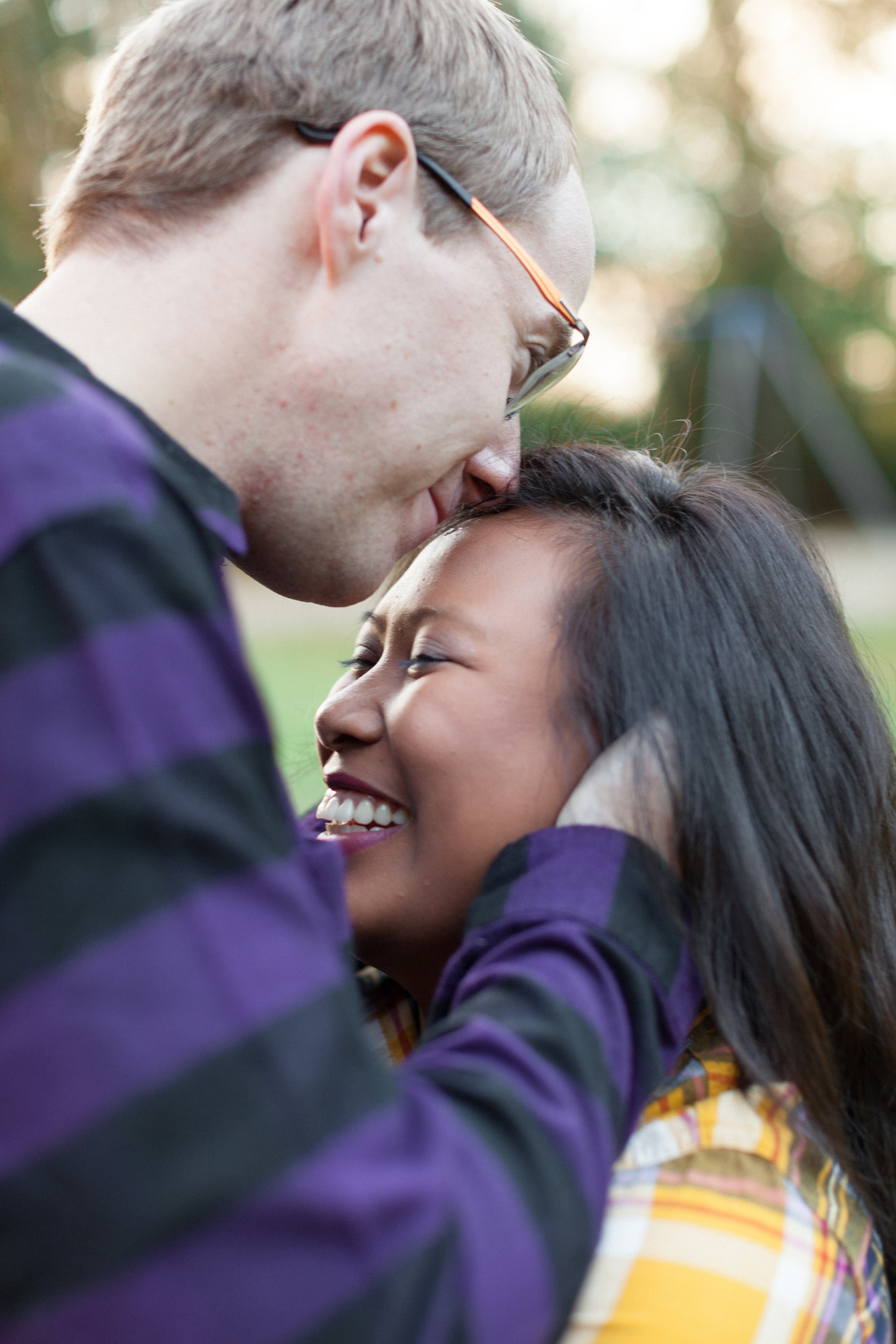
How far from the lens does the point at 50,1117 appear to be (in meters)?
0.71

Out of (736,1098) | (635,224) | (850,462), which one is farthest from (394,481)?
(635,224)

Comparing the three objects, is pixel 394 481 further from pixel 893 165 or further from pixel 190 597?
pixel 893 165

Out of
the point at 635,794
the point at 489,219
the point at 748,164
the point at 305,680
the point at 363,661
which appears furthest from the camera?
the point at 748,164

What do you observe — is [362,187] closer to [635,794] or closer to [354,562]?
[354,562]

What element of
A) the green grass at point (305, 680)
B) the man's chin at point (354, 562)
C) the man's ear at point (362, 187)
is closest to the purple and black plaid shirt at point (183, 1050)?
the man's ear at point (362, 187)

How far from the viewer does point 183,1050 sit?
726 mm

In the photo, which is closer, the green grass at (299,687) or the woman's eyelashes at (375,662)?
the woman's eyelashes at (375,662)

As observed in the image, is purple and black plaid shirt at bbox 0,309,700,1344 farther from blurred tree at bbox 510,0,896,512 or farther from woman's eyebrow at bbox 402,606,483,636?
blurred tree at bbox 510,0,896,512

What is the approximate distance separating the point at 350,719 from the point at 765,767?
1.91 feet

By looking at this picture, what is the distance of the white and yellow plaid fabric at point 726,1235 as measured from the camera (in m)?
1.17

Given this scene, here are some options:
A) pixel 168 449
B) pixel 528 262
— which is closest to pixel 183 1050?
pixel 168 449

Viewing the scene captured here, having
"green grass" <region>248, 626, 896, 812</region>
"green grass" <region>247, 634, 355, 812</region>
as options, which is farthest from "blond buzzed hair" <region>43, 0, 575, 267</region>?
"green grass" <region>247, 634, 355, 812</region>

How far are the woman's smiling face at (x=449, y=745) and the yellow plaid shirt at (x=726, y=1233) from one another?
374 millimetres

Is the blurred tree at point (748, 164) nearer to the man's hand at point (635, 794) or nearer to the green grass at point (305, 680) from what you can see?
the green grass at point (305, 680)
